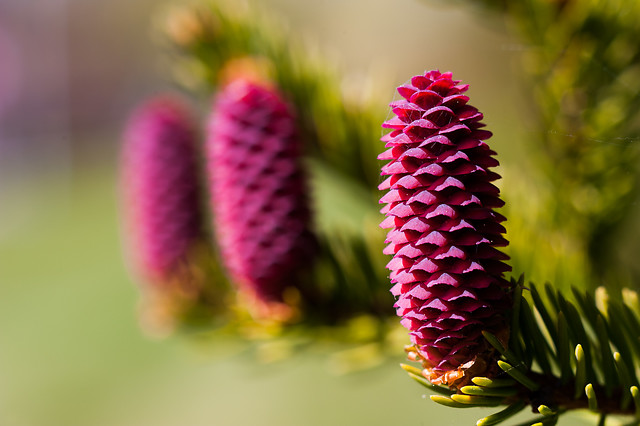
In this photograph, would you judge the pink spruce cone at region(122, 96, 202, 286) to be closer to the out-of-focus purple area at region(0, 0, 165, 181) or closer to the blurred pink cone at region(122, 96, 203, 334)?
the blurred pink cone at region(122, 96, 203, 334)

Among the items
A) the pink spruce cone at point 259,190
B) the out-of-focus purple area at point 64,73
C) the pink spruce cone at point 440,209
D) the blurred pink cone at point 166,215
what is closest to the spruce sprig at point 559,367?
the pink spruce cone at point 440,209

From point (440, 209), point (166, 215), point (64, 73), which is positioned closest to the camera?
point (440, 209)

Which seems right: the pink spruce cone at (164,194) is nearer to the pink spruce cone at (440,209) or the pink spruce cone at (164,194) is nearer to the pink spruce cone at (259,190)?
the pink spruce cone at (259,190)

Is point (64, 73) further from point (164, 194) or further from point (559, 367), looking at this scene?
point (559, 367)

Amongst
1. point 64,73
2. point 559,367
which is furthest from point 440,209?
point 64,73

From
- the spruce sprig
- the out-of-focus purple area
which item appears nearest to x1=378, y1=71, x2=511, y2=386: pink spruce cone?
the spruce sprig

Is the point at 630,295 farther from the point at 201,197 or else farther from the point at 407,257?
the point at 201,197

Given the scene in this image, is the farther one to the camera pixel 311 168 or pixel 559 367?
pixel 311 168
